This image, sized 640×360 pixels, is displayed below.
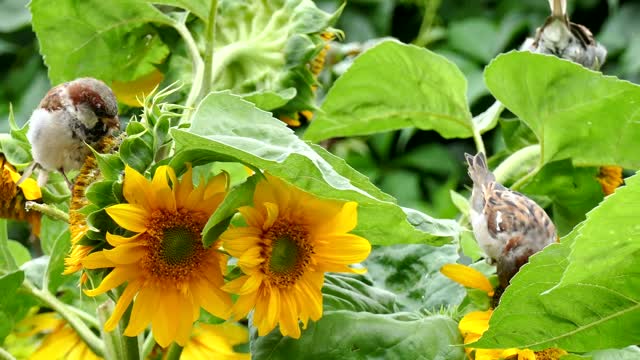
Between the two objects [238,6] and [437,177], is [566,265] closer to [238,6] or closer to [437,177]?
[238,6]

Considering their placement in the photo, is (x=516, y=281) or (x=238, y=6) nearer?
(x=516, y=281)

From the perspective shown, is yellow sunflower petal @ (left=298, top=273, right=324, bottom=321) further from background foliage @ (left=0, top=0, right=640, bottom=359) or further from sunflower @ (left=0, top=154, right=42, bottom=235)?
sunflower @ (left=0, top=154, right=42, bottom=235)

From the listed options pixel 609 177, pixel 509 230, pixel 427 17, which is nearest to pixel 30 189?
pixel 509 230

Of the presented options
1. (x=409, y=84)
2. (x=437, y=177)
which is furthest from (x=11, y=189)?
(x=437, y=177)

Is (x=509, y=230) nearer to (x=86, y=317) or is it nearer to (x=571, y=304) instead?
(x=571, y=304)

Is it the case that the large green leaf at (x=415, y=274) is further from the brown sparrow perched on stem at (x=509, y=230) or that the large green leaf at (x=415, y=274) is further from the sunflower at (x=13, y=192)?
the sunflower at (x=13, y=192)

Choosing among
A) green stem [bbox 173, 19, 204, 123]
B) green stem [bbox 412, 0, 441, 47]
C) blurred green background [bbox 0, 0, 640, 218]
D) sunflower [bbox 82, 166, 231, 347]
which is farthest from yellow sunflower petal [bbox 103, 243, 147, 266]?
green stem [bbox 412, 0, 441, 47]
